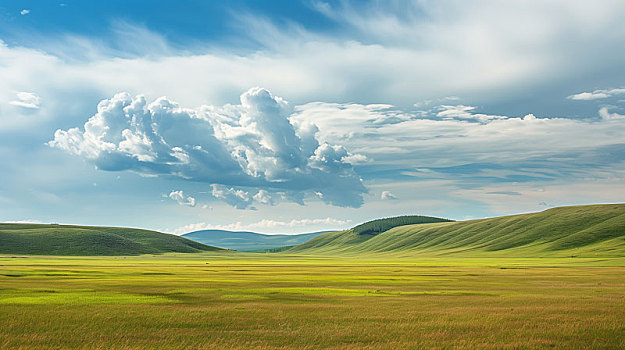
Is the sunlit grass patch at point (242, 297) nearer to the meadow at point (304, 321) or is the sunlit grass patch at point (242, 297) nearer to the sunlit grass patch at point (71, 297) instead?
the meadow at point (304, 321)

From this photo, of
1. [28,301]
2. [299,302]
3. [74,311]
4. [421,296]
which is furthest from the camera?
[421,296]

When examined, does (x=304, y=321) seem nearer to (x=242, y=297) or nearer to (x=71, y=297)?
(x=242, y=297)

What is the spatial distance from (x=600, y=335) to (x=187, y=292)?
4426 centimetres

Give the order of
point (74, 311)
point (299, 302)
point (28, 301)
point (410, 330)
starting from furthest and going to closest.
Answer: point (299, 302) < point (28, 301) < point (74, 311) < point (410, 330)

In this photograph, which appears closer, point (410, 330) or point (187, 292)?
point (410, 330)

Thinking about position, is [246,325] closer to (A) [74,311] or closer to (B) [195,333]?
(B) [195,333]

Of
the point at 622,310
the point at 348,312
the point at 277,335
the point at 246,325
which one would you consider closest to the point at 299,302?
the point at 348,312

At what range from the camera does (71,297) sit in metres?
53.2

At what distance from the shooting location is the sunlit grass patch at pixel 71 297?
49344 millimetres

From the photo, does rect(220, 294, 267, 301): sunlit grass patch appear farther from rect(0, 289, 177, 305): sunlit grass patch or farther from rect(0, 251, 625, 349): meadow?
rect(0, 289, 177, 305): sunlit grass patch

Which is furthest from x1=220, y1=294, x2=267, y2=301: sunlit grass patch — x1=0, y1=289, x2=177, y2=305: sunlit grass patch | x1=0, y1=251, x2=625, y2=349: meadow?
x1=0, y1=289, x2=177, y2=305: sunlit grass patch

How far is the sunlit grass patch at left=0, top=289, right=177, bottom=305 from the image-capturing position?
49.3 m

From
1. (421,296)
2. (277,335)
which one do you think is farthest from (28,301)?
(421,296)

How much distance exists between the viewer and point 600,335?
33812 mm
